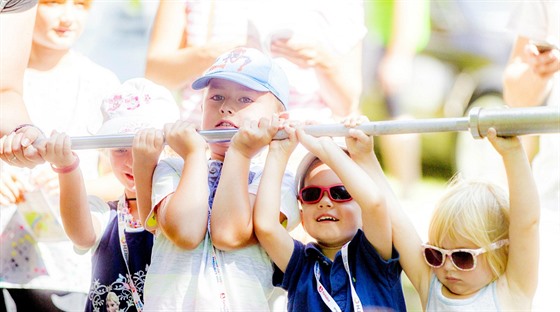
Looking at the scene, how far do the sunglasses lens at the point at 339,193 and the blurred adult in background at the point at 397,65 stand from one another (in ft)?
2.56

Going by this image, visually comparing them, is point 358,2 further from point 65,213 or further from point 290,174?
point 65,213

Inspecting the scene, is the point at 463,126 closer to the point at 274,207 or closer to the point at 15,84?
the point at 274,207

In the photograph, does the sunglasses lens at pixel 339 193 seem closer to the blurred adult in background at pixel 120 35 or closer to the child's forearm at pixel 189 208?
the child's forearm at pixel 189 208

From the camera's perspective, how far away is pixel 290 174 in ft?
8.14

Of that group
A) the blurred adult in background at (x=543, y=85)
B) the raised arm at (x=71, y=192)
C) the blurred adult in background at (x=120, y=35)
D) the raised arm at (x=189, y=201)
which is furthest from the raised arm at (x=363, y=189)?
the blurred adult in background at (x=120, y=35)

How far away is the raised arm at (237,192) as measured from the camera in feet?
7.14

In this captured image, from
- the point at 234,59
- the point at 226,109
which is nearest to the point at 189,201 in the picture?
the point at 226,109

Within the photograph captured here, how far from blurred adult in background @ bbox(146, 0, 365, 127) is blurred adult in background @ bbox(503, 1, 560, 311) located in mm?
475

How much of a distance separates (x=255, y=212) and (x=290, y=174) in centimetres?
30

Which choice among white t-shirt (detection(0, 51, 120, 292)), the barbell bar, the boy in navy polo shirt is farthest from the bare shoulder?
white t-shirt (detection(0, 51, 120, 292))

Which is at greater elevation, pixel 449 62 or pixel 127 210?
pixel 449 62

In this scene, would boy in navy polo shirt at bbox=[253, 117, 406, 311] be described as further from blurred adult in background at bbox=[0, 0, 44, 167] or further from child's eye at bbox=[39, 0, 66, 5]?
child's eye at bbox=[39, 0, 66, 5]

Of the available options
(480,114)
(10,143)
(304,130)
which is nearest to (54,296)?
(10,143)

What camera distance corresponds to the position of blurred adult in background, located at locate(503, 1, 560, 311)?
2.87 m
